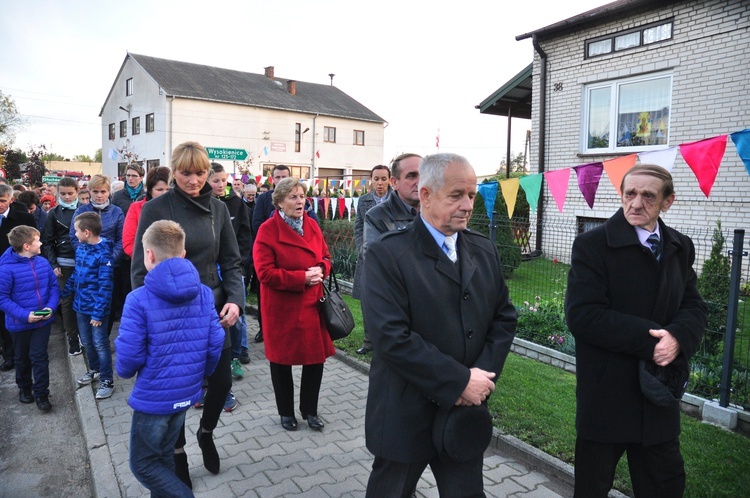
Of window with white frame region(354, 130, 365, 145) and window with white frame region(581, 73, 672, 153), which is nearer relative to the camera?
window with white frame region(581, 73, 672, 153)

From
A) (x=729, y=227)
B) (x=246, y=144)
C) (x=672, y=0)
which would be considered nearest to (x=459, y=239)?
(x=729, y=227)

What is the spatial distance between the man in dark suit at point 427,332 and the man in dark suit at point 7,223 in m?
6.25

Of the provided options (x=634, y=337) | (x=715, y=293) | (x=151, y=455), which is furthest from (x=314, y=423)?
(x=715, y=293)

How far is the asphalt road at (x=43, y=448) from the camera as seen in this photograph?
4.17 m

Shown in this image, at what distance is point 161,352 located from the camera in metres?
3.13

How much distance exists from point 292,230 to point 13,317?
2.92m

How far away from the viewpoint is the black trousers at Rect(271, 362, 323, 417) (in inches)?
183

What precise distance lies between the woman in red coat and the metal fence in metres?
3.21

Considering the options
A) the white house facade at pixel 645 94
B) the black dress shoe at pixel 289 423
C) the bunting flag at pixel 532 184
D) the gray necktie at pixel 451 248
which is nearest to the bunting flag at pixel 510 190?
the bunting flag at pixel 532 184

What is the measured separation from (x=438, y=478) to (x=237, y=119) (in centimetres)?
3926

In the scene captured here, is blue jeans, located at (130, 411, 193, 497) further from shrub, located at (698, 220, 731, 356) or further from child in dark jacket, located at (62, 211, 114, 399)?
shrub, located at (698, 220, 731, 356)

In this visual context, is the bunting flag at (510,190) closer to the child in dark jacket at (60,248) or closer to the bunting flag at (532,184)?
the bunting flag at (532,184)

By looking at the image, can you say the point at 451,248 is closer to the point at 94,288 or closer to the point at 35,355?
the point at 94,288

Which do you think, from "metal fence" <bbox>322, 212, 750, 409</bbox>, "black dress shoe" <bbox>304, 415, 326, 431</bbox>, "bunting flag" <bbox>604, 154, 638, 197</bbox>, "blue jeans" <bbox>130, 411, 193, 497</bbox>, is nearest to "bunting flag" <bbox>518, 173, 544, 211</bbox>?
"metal fence" <bbox>322, 212, 750, 409</bbox>
